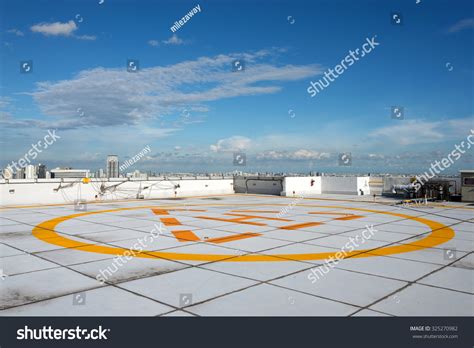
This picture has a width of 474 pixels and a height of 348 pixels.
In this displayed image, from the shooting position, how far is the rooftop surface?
20.6 feet

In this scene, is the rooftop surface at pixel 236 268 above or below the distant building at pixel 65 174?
below

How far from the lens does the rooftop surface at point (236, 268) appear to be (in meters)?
6.29

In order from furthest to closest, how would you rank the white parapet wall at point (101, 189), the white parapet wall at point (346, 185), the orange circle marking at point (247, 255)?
the white parapet wall at point (346, 185) → the white parapet wall at point (101, 189) → the orange circle marking at point (247, 255)

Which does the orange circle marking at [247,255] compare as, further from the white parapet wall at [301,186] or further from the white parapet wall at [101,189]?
the white parapet wall at [301,186]

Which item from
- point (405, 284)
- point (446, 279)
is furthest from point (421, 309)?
point (446, 279)

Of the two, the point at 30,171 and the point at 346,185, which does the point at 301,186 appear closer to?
the point at 346,185

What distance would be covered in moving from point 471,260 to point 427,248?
1.42 m

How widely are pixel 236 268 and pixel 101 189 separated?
68.5 feet

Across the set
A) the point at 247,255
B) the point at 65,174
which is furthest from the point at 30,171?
the point at 247,255

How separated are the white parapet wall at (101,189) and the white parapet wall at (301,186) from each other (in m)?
6.21

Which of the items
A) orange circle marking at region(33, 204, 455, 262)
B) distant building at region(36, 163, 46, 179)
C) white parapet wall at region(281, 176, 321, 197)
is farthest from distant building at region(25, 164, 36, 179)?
white parapet wall at region(281, 176, 321, 197)

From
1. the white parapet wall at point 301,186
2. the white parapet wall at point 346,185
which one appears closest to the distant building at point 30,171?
the white parapet wall at point 301,186

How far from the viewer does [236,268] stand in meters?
8.59
